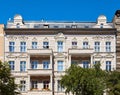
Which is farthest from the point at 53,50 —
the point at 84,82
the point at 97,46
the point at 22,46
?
the point at 84,82

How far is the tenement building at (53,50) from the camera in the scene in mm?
78000

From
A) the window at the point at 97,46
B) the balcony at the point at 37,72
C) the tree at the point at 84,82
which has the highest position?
the window at the point at 97,46

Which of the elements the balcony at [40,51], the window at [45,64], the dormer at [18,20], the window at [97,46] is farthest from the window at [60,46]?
the dormer at [18,20]

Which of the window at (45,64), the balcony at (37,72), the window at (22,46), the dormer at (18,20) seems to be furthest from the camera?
the dormer at (18,20)

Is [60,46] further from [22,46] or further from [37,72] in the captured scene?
[22,46]

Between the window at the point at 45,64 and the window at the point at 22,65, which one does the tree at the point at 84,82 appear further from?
the window at the point at 22,65

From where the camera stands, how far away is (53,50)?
260 feet

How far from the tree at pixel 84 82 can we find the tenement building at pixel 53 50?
1058 cm

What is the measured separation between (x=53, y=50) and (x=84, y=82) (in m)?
14.6

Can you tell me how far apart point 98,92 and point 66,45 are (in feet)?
52.6

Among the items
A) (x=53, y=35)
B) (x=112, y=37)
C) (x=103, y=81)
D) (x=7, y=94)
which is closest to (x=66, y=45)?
(x=53, y=35)

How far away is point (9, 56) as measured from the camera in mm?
79000

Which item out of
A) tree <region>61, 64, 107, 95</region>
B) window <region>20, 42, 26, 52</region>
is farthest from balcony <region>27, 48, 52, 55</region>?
tree <region>61, 64, 107, 95</region>

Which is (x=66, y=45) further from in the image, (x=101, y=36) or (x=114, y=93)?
(x=114, y=93)
